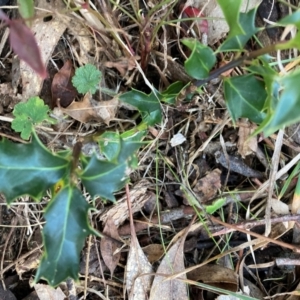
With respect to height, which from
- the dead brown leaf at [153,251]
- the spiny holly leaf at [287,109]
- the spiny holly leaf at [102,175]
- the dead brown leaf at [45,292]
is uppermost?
the spiny holly leaf at [287,109]

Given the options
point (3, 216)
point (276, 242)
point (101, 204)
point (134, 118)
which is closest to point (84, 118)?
point (134, 118)

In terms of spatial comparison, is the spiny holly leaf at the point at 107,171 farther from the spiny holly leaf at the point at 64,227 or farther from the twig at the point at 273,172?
the twig at the point at 273,172

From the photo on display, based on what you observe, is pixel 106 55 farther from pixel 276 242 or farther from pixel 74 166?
pixel 276 242

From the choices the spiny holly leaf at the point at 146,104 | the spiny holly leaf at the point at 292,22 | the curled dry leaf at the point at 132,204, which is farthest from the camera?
the curled dry leaf at the point at 132,204

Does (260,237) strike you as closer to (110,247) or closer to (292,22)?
(110,247)

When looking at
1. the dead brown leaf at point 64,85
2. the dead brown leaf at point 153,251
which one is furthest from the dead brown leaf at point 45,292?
the dead brown leaf at point 64,85

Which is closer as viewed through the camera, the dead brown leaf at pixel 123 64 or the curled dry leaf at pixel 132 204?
the dead brown leaf at pixel 123 64
